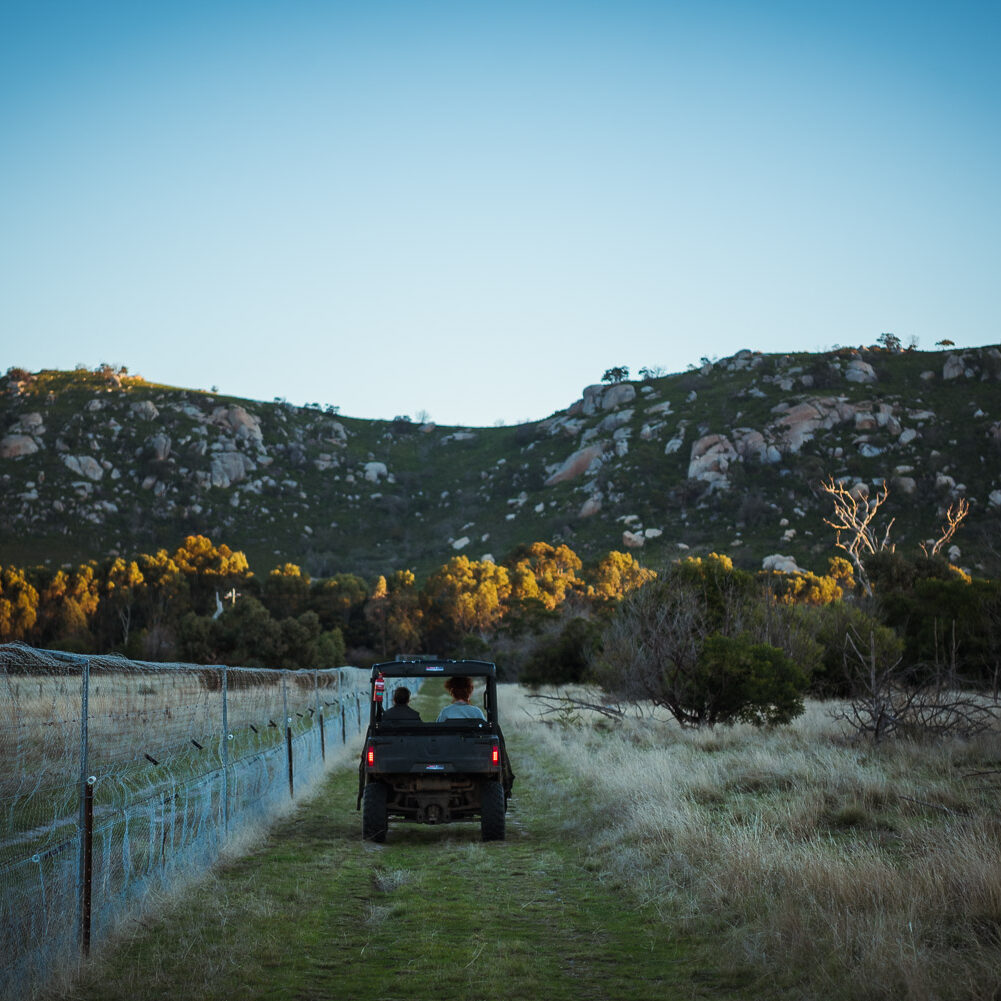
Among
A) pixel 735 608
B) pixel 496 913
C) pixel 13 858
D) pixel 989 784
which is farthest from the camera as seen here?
pixel 735 608

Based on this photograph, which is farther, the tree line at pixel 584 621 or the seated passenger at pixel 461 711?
the tree line at pixel 584 621

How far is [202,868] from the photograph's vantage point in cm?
996

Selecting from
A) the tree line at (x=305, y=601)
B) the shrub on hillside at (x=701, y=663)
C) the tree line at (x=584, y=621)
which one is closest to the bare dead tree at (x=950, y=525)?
the tree line at (x=584, y=621)

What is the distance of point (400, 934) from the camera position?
7586mm

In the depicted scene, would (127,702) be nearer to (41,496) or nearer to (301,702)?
(301,702)

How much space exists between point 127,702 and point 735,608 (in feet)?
75.0

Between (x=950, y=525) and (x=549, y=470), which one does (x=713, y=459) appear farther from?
(x=950, y=525)

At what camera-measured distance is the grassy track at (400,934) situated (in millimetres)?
6242

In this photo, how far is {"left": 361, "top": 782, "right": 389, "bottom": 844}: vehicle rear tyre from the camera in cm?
1202

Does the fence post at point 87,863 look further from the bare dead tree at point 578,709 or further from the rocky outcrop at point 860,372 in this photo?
the rocky outcrop at point 860,372

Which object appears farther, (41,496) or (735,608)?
(41,496)

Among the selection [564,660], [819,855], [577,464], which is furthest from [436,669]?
[577,464]

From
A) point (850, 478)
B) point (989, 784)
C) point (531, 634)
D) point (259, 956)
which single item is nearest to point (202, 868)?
point (259, 956)

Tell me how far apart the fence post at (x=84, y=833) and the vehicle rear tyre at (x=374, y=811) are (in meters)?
5.37
